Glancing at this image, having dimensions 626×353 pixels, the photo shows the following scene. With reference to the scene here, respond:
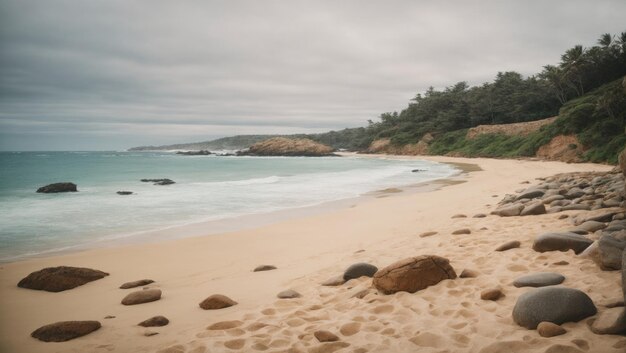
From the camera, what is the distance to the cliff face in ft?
283

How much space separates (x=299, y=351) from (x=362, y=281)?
5.98 feet

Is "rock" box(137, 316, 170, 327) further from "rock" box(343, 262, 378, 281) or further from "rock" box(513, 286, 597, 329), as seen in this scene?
"rock" box(513, 286, 597, 329)

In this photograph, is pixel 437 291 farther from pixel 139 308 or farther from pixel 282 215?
pixel 282 215

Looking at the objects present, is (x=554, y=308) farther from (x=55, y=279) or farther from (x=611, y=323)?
(x=55, y=279)

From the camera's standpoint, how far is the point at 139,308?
14.0ft

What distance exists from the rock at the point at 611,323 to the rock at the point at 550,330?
212 millimetres

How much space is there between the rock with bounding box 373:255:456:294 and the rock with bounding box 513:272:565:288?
0.74 meters

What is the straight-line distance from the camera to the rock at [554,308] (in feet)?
9.11

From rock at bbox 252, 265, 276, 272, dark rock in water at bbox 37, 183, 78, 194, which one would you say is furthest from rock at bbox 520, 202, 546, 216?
dark rock in water at bbox 37, 183, 78, 194

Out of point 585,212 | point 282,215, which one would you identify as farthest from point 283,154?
point 585,212

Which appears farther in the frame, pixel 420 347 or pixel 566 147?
pixel 566 147

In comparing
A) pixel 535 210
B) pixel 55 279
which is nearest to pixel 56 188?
pixel 55 279

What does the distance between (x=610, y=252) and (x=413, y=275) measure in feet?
6.69

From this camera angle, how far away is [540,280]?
3.61 m
